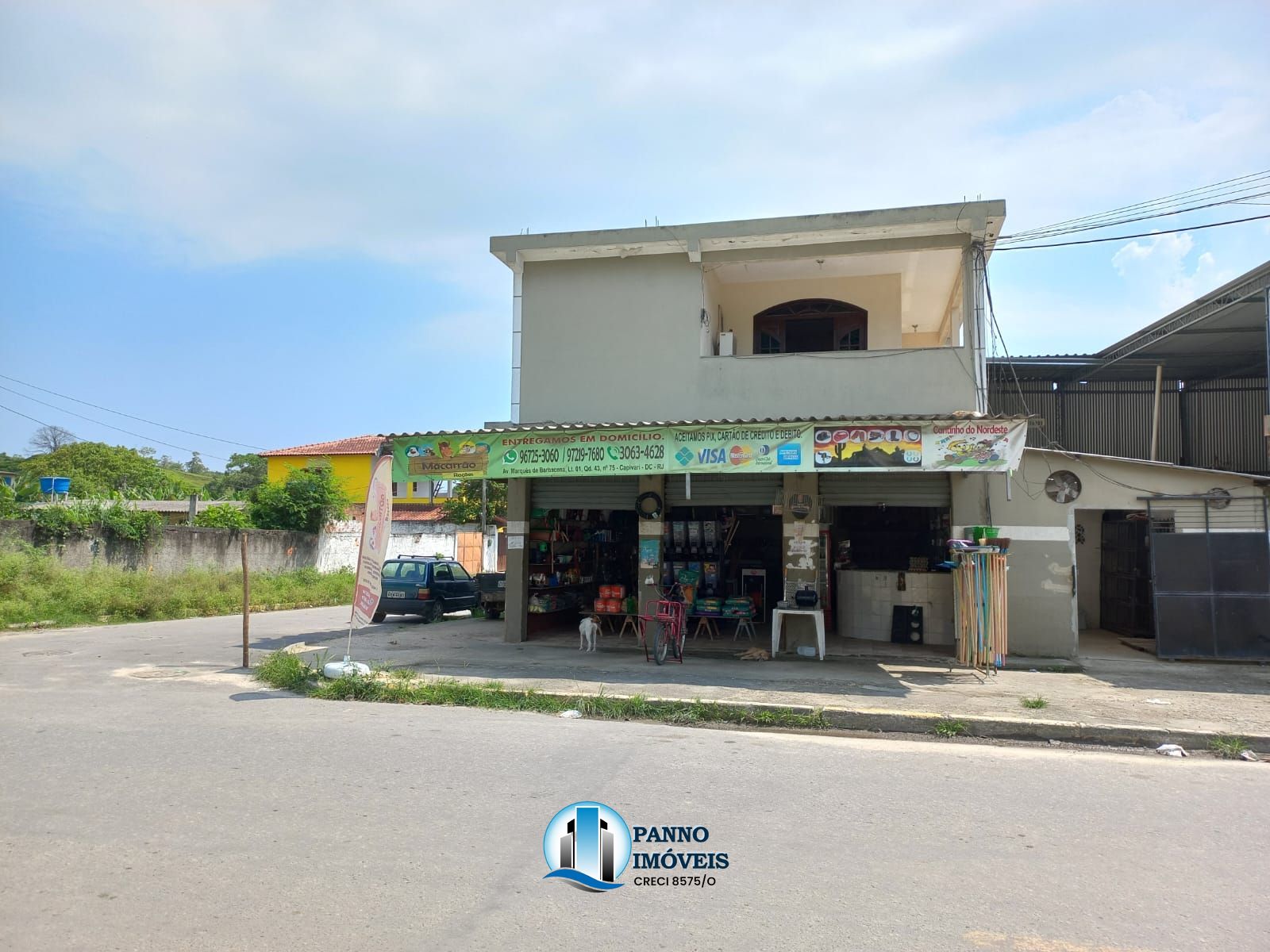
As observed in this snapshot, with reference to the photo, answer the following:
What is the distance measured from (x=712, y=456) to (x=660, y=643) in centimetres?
293

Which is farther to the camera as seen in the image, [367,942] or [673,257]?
[673,257]

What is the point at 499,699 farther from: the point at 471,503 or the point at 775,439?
the point at 471,503

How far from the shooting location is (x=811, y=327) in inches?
653

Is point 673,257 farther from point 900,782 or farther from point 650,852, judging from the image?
point 650,852

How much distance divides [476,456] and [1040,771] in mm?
8554

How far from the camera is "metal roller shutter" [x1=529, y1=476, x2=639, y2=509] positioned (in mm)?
14359

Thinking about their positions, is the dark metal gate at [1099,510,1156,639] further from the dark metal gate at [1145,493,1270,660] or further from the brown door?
the brown door

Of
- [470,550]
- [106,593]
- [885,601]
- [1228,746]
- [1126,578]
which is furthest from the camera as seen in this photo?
[470,550]

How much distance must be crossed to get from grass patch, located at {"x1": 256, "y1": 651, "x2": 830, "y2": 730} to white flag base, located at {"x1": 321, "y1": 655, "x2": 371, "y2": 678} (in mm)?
84

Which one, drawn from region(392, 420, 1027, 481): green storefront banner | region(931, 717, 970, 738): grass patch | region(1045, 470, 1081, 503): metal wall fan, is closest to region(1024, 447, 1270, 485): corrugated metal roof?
region(1045, 470, 1081, 503): metal wall fan

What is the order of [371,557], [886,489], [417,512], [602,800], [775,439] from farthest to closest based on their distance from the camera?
1. [417,512]
2. [886,489]
3. [775,439]
4. [371,557]
5. [602,800]

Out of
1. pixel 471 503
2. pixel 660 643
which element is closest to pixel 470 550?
pixel 471 503

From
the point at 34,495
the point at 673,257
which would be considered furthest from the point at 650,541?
the point at 34,495

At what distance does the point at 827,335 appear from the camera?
16453mm
